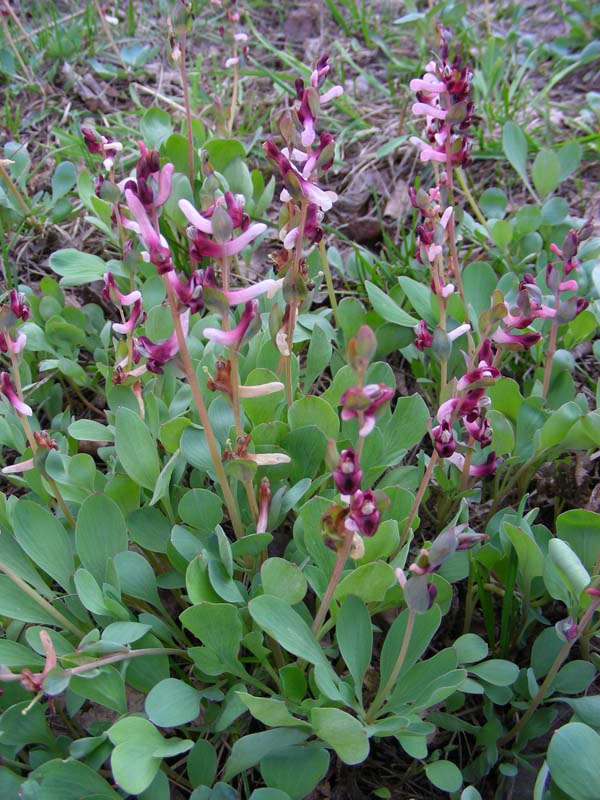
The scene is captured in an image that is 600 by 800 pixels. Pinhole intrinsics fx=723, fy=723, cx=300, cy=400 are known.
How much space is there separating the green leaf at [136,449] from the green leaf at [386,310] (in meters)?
0.70

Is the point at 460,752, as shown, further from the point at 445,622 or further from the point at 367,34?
the point at 367,34

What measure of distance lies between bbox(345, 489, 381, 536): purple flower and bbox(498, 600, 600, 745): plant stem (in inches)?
18.9

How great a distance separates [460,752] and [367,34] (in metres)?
3.07

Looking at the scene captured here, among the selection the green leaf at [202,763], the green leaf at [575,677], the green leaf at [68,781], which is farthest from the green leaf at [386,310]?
the green leaf at [68,781]

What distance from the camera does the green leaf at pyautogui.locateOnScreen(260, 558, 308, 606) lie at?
124cm

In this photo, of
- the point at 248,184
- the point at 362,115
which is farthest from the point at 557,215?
the point at 362,115

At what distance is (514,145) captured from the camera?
240cm

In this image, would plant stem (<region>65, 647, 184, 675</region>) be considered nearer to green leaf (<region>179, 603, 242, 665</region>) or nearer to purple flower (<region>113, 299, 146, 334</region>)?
green leaf (<region>179, 603, 242, 665</region>)

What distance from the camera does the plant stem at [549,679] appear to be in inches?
49.5

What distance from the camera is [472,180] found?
2.78m

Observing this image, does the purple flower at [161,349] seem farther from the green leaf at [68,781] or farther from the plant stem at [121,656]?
the green leaf at [68,781]

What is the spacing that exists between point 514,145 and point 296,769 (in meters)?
Result: 2.02

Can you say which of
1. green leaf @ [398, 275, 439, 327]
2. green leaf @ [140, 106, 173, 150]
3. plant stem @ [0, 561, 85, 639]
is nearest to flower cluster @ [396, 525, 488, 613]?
plant stem @ [0, 561, 85, 639]

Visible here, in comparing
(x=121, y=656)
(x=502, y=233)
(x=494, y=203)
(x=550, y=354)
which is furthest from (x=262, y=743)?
A: (x=494, y=203)
